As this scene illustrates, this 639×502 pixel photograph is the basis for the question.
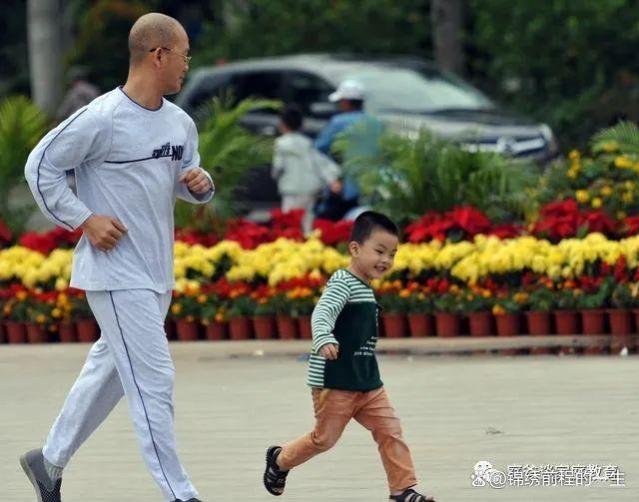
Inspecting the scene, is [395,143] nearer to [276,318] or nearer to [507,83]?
[276,318]

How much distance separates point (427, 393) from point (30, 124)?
6.13 meters

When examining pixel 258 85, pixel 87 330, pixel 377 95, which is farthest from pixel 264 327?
pixel 258 85

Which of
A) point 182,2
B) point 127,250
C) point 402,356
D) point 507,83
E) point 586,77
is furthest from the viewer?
point 182,2

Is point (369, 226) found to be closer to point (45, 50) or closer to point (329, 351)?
point (329, 351)

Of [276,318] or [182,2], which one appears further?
[182,2]

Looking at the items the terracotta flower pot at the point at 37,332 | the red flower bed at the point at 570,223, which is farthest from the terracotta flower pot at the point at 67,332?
the red flower bed at the point at 570,223

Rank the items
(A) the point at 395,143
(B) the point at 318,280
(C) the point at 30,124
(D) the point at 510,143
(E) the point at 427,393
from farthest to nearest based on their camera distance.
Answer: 1. (D) the point at 510,143
2. (C) the point at 30,124
3. (A) the point at 395,143
4. (B) the point at 318,280
5. (E) the point at 427,393

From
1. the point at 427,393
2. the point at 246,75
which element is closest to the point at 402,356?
the point at 427,393

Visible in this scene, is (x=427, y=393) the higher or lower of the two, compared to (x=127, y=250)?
lower

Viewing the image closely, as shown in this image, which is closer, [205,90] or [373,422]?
A: [373,422]

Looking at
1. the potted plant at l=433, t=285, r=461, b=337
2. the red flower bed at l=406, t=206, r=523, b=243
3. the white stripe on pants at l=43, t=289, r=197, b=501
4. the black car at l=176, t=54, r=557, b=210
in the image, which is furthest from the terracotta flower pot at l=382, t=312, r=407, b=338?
the black car at l=176, t=54, r=557, b=210

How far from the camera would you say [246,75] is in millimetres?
21734

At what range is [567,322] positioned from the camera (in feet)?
40.2

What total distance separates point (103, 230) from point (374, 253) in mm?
987
